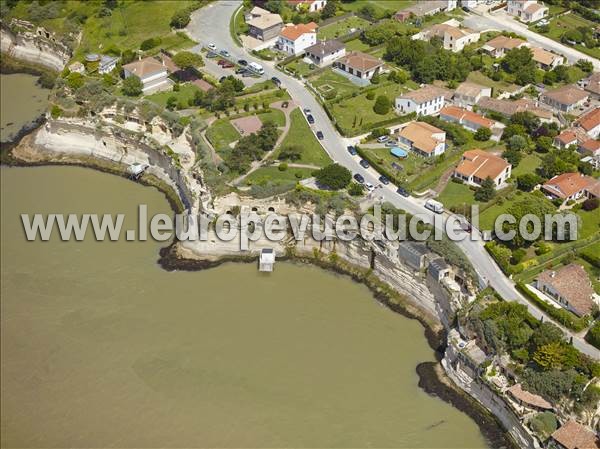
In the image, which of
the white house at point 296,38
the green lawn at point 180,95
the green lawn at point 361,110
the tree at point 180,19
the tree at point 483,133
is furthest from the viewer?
the tree at point 180,19

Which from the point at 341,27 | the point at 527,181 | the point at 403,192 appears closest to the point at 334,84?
the point at 341,27

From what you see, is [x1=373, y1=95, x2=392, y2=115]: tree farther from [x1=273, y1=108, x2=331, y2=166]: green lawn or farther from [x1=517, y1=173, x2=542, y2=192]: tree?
[x1=517, y1=173, x2=542, y2=192]: tree

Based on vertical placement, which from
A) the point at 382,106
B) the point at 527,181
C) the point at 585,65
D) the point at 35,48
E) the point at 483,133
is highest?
the point at 585,65

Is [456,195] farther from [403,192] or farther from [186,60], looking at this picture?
[186,60]

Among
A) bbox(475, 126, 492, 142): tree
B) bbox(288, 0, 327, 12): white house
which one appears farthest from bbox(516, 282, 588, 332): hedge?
bbox(288, 0, 327, 12): white house

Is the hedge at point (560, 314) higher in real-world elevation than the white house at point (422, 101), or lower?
lower

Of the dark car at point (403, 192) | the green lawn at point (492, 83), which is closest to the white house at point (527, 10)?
the green lawn at point (492, 83)

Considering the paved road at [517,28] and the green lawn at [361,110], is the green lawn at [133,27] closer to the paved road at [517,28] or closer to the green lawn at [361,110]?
the green lawn at [361,110]
